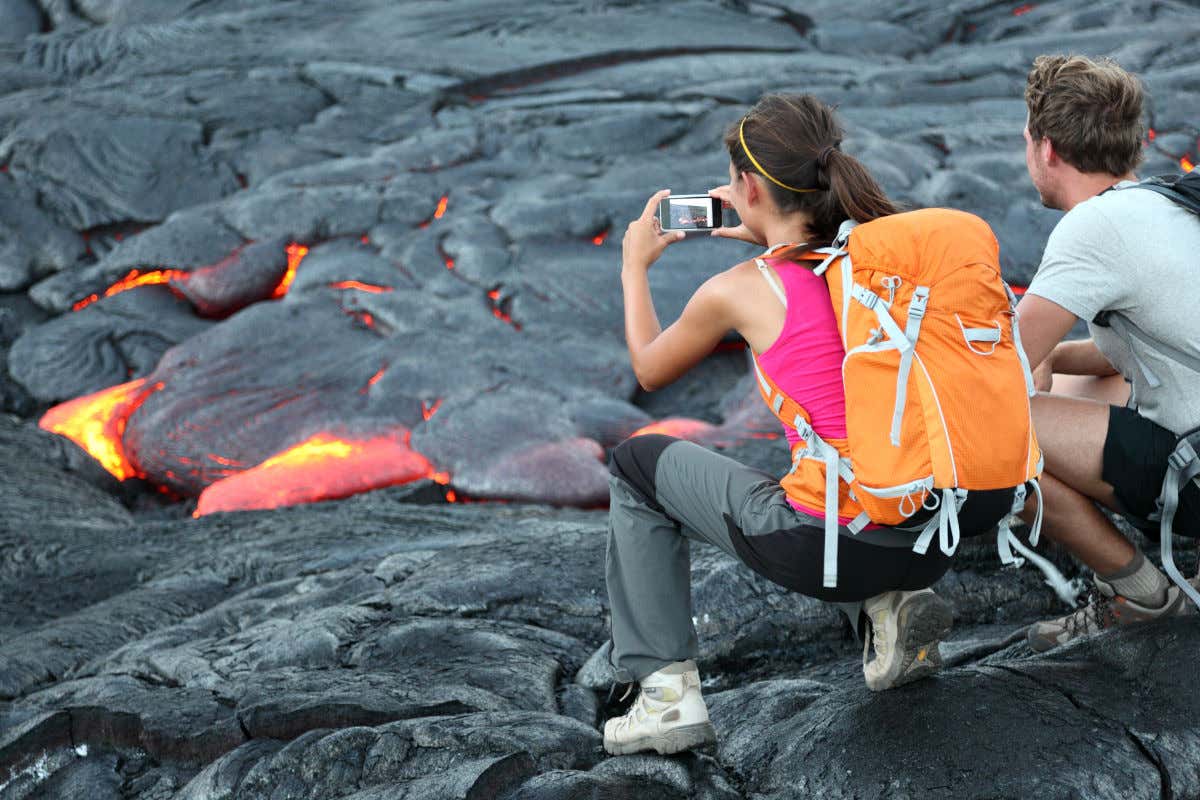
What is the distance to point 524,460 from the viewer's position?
27.9 ft

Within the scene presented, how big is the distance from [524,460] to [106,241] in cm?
562

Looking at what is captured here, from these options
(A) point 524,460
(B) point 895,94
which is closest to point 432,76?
(B) point 895,94

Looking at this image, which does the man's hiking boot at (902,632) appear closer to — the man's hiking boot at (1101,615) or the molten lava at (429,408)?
the man's hiking boot at (1101,615)

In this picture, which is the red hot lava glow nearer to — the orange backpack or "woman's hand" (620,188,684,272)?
"woman's hand" (620,188,684,272)

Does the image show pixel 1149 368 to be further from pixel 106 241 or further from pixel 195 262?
pixel 106 241

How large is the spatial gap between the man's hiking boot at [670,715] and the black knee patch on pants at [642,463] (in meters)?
0.44

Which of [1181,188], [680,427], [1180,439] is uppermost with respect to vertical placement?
[1181,188]

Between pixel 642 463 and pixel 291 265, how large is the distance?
332 inches

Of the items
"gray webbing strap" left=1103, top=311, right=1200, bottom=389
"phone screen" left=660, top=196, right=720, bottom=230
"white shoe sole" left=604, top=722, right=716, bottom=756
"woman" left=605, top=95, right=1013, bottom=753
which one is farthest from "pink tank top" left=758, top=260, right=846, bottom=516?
"gray webbing strap" left=1103, top=311, right=1200, bottom=389

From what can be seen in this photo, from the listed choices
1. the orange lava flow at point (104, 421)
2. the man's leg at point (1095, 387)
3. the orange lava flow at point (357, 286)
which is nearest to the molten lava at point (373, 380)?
the orange lava flow at point (357, 286)

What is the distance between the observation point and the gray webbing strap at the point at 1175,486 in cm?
309

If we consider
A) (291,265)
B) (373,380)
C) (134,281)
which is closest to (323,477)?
(373,380)

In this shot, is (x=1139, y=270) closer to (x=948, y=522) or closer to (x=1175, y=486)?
(x=1175, y=486)

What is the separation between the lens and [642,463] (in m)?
3.03
